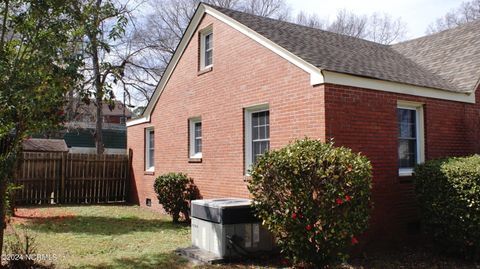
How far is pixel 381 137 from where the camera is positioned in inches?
342

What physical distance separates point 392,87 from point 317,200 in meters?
3.78

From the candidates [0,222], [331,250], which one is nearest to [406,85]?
[331,250]

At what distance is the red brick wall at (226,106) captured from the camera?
8664 millimetres

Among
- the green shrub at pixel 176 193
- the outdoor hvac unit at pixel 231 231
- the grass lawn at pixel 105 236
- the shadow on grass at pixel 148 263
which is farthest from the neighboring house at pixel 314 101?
the shadow on grass at pixel 148 263

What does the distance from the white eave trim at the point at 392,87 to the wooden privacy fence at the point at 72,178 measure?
11823 mm

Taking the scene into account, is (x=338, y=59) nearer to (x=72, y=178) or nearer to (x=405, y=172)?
(x=405, y=172)

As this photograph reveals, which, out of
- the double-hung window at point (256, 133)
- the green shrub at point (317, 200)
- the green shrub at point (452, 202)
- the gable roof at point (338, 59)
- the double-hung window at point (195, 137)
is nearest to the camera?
the green shrub at point (317, 200)

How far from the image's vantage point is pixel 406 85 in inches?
357

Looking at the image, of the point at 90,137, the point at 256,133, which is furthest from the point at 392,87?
the point at 90,137

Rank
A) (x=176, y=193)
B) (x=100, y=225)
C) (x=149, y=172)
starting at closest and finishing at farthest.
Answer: (x=100, y=225), (x=176, y=193), (x=149, y=172)

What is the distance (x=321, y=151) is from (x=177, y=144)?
7.48m

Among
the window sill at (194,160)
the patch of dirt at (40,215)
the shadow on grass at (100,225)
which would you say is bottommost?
the shadow on grass at (100,225)

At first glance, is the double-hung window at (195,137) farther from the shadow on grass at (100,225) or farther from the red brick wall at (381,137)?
the red brick wall at (381,137)

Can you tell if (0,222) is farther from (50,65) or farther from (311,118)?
(311,118)
